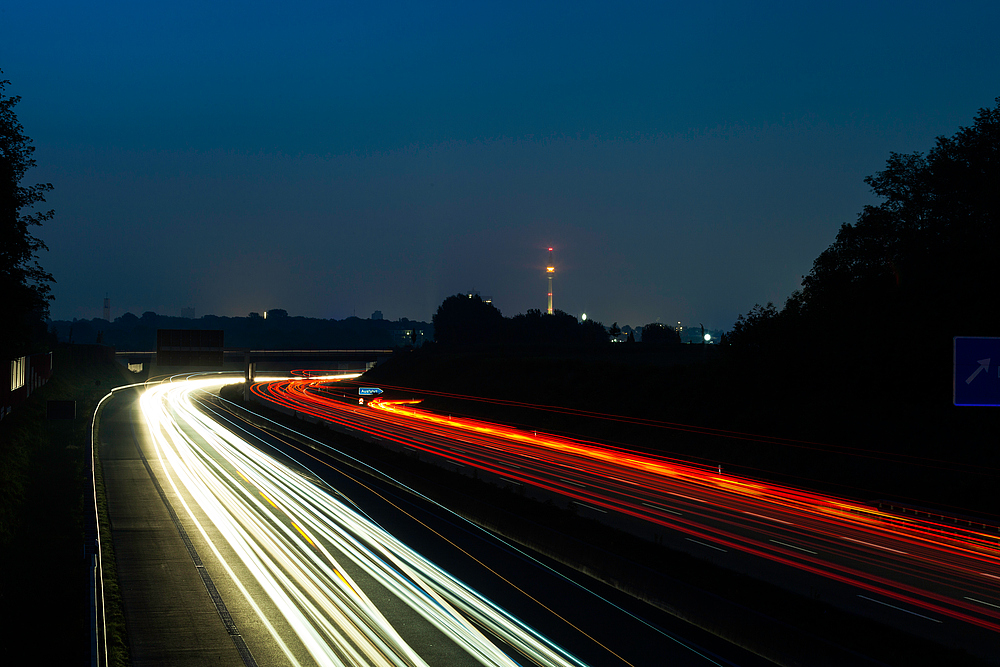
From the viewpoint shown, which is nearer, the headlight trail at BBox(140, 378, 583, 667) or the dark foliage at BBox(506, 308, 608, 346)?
the headlight trail at BBox(140, 378, 583, 667)

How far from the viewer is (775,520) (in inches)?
1032

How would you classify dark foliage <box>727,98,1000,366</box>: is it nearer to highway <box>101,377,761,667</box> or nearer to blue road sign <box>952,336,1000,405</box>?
blue road sign <box>952,336,1000,405</box>

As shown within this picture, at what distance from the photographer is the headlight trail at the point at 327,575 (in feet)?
42.5

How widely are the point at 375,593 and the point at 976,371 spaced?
13.1 metres

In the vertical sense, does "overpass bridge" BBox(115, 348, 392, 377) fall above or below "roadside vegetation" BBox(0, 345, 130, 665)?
above

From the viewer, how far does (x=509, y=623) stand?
14.3 meters

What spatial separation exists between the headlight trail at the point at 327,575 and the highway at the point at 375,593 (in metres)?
0.04

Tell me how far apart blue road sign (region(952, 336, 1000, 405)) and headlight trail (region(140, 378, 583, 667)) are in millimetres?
9016

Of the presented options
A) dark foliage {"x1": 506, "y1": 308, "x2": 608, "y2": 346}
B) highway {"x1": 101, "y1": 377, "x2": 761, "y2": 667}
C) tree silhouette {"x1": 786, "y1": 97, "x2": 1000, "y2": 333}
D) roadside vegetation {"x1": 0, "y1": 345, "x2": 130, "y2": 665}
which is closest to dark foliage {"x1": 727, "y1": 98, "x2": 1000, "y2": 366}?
tree silhouette {"x1": 786, "y1": 97, "x2": 1000, "y2": 333}

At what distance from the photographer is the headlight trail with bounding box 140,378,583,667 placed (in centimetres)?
1297

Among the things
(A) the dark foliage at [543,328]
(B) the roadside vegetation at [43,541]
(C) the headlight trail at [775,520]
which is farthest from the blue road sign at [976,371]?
(A) the dark foliage at [543,328]

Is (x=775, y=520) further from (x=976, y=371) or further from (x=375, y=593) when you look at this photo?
(x=375, y=593)

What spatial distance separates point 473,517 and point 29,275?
2663 cm

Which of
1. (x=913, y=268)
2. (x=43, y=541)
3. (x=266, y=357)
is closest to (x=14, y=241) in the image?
(x=43, y=541)
